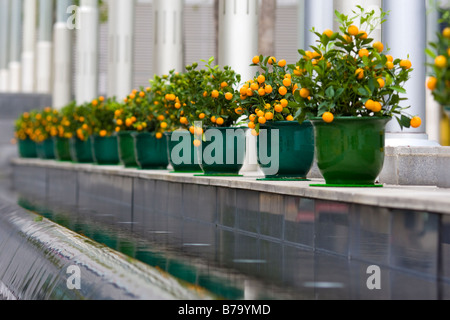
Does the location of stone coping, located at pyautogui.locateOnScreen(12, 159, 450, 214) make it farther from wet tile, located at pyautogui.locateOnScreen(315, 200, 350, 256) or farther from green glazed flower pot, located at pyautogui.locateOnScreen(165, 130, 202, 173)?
green glazed flower pot, located at pyautogui.locateOnScreen(165, 130, 202, 173)

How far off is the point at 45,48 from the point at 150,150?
24.0 metres

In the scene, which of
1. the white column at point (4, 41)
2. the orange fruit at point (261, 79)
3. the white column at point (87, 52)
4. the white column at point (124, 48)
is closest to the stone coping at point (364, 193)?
the orange fruit at point (261, 79)

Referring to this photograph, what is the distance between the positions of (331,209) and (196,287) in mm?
1877

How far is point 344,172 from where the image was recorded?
698cm

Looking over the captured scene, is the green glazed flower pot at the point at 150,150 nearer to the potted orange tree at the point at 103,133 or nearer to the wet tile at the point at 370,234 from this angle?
the potted orange tree at the point at 103,133

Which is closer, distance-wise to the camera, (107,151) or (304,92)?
(304,92)

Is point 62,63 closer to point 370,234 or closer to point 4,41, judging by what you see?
point 370,234

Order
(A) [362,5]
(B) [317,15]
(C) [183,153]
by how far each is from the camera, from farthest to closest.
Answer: (B) [317,15] → (C) [183,153] → (A) [362,5]

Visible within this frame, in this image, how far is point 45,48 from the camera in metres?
35.4

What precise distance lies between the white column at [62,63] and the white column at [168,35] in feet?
37.5

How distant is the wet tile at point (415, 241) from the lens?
17.0ft

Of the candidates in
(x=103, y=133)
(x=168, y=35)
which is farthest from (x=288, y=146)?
(x=168, y=35)

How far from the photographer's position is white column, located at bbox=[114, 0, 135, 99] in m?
20.7

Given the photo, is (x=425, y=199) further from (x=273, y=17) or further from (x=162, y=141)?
(x=273, y=17)
